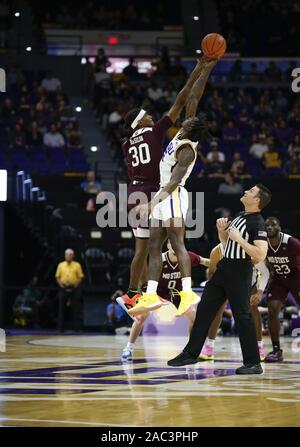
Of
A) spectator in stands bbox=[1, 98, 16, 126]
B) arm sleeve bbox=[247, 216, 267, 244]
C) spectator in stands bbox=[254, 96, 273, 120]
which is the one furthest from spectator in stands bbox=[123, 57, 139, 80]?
arm sleeve bbox=[247, 216, 267, 244]

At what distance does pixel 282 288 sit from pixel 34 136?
46.0 ft

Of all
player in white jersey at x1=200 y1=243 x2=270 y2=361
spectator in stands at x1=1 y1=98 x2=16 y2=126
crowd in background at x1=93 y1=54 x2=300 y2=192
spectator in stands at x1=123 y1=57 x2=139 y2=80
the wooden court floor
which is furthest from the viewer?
spectator in stands at x1=123 y1=57 x2=139 y2=80

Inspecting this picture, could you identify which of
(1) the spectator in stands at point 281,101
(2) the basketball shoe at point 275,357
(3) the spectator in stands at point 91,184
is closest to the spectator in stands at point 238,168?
(3) the spectator in stands at point 91,184

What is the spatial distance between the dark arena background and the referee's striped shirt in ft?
0.73

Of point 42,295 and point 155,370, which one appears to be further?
point 42,295

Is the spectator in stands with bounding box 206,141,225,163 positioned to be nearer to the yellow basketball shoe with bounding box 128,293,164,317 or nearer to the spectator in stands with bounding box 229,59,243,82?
the spectator in stands with bounding box 229,59,243,82

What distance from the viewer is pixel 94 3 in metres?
34.1

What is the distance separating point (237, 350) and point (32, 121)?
43.6 feet

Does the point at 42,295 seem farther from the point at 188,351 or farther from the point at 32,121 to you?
the point at 188,351

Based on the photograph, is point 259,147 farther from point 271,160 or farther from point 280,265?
point 280,265

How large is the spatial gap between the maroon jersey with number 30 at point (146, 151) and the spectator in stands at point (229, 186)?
11.5 meters

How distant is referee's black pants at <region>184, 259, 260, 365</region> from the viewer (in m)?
9.44

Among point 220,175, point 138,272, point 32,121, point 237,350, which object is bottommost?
→ point 237,350
